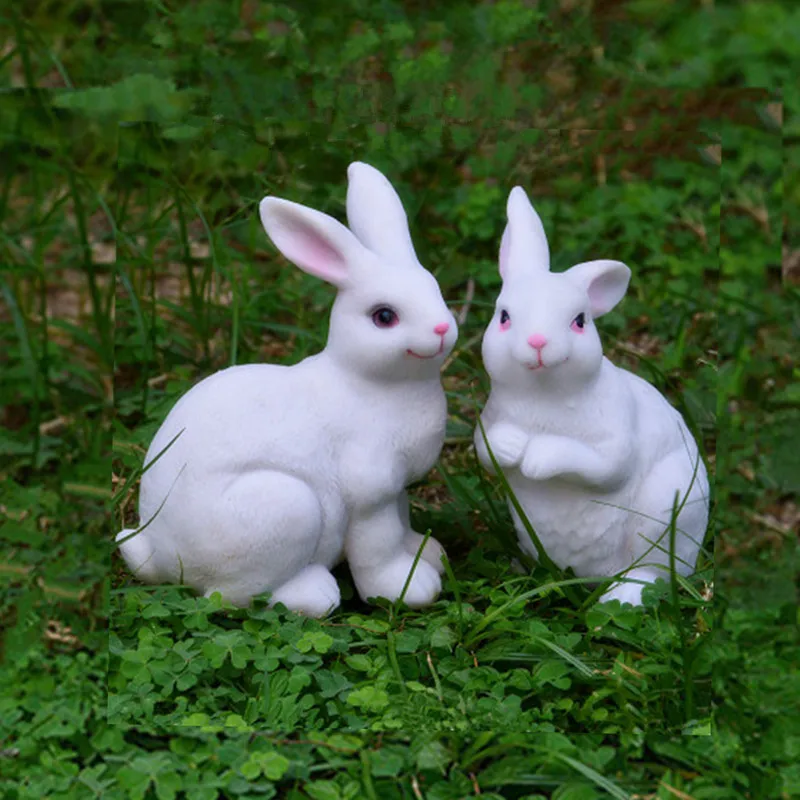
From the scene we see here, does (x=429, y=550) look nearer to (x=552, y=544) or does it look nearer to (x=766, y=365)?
(x=552, y=544)

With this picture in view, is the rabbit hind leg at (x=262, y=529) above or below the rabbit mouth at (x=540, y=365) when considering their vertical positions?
below

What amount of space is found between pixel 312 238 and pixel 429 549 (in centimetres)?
71

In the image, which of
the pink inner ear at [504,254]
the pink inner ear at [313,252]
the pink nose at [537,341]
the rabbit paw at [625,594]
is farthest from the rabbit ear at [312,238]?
the rabbit paw at [625,594]

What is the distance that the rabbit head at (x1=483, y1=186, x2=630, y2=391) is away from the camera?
2564 mm

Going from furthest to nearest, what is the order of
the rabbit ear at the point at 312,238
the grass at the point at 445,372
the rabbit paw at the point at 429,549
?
the rabbit paw at the point at 429,549 → the rabbit ear at the point at 312,238 → the grass at the point at 445,372

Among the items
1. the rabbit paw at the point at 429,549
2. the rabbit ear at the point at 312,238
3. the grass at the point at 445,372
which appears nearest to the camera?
the grass at the point at 445,372

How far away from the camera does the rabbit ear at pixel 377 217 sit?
8.88 ft

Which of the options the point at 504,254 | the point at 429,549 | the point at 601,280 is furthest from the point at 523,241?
the point at 429,549

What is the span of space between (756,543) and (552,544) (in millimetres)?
692

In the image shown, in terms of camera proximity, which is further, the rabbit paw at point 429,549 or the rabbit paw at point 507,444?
the rabbit paw at point 429,549

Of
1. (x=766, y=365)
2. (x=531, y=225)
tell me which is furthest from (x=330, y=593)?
(x=766, y=365)

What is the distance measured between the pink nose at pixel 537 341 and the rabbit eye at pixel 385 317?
0.27m

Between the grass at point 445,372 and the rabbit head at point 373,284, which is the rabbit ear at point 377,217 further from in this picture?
the grass at point 445,372

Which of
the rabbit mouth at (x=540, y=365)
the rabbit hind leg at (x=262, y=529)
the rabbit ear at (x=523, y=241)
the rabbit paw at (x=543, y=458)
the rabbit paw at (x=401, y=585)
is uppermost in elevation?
the rabbit ear at (x=523, y=241)
